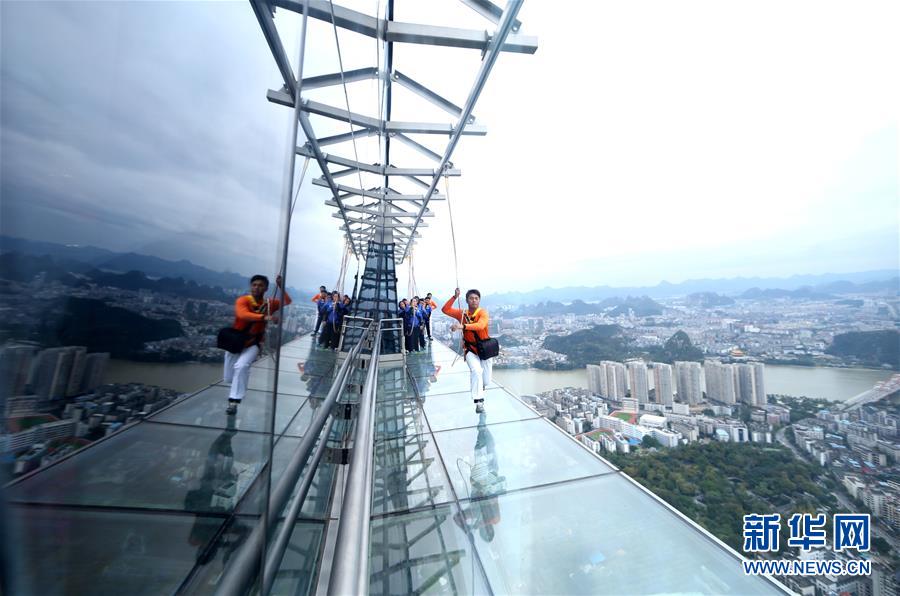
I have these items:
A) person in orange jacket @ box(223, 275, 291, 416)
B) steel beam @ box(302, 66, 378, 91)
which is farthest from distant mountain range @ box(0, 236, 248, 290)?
steel beam @ box(302, 66, 378, 91)

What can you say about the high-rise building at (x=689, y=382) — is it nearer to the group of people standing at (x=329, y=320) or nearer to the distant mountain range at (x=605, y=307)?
the distant mountain range at (x=605, y=307)

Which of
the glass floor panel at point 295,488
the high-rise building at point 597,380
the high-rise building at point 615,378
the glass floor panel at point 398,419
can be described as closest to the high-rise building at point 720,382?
the high-rise building at point 615,378

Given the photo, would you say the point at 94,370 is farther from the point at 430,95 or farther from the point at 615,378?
the point at 615,378

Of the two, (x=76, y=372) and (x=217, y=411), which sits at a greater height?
(x=76, y=372)

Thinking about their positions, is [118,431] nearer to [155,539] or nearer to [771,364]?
[155,539]

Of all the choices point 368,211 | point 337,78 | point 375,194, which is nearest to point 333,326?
point 368,211
